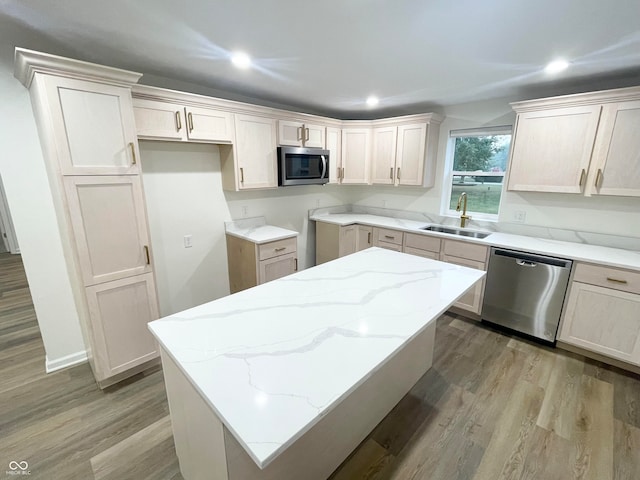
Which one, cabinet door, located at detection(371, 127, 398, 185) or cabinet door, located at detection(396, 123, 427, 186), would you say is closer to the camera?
cabinet door, located at detection(396, 123, 427, 186)

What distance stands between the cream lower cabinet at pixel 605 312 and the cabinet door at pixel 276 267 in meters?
2.49

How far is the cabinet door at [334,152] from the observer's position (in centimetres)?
362

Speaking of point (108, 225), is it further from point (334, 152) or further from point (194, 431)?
point (334, 152)

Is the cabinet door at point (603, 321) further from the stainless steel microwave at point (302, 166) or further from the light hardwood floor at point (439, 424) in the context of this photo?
the stainless steel microwave at point (302, 166)

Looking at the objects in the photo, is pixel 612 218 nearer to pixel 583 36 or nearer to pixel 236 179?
pixel 583 36

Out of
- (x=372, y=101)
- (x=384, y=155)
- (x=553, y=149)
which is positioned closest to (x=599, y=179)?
(x=553, y=149)

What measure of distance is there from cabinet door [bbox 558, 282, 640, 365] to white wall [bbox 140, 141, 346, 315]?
3088 mm

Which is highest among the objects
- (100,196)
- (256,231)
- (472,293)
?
(100,196)

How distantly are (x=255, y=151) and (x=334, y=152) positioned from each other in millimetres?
1180

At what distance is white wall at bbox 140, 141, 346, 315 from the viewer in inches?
102

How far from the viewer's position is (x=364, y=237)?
3750 millimetres

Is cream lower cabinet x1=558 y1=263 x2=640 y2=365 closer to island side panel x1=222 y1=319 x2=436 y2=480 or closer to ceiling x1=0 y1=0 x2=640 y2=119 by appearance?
island side panel x1=222 y1=319 x2=436 y2=480

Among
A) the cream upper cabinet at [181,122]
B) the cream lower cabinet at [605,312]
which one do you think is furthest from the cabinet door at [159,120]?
the cream lower cabinet at [605,312]

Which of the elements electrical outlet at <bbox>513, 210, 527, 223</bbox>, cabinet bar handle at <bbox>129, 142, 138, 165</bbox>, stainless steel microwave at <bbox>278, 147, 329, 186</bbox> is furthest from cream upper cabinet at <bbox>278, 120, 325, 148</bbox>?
electrical outlet at <bbox>513, 210, 527, 223</bbox>
